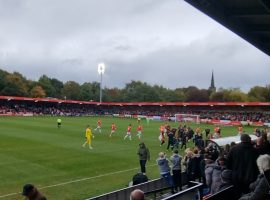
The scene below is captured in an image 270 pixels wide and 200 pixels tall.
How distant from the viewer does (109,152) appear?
2723 cm

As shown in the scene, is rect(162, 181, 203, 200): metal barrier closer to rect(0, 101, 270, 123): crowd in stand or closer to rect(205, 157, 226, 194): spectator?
rect(205, 157, 226, 194): spectator

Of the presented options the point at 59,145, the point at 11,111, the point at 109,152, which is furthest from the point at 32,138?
the point at 11,111

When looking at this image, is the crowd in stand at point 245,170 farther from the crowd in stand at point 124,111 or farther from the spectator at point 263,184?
the crowd in stand at point 124,111

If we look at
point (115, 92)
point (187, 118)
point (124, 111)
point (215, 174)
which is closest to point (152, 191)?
point (215, 174)

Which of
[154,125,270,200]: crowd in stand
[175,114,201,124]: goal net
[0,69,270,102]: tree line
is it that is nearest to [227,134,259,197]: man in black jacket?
[154,125,270,200]: crowd in stand

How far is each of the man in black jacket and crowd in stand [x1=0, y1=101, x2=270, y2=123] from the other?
206ft

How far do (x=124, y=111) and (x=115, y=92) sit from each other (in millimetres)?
65800

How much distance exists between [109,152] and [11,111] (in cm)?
5460

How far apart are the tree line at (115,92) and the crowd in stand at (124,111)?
2606cm

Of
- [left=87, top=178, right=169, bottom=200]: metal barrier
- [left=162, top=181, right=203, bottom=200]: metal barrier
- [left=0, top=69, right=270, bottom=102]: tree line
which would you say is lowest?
[left=87, top=178, right=169, bottom=200]: metal barrier

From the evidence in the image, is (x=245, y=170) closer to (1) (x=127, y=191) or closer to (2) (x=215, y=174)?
(2) (x=215, y=174)

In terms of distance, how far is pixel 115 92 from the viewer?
162 meters

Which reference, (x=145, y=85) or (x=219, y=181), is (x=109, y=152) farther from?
(x=145, y=85)

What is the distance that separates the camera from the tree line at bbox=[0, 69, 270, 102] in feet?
389
